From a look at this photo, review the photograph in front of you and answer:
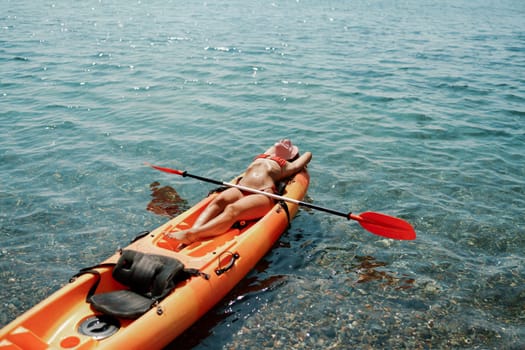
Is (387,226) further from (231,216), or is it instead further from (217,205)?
(217,205)

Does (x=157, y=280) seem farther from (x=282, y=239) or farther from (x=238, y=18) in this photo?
(x=238, y=18)

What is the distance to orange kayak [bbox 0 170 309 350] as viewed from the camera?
444cm

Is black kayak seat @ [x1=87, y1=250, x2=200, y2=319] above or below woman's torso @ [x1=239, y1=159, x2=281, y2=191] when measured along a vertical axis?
below

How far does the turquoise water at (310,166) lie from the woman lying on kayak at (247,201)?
0.69 meters

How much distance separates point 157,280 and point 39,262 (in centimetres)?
232

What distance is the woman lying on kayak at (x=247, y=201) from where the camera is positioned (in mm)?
6179

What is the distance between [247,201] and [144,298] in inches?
85.5

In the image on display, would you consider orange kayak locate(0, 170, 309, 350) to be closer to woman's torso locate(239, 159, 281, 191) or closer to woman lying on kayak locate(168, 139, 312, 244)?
woman lying on kayak locate(168, 139, 312, 244)

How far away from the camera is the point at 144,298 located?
195 inches

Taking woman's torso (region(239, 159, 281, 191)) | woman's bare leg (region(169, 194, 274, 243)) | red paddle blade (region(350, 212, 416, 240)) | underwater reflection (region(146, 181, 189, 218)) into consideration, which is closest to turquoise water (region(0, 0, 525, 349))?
underwater reflection (region(146, 181, 189, 218))

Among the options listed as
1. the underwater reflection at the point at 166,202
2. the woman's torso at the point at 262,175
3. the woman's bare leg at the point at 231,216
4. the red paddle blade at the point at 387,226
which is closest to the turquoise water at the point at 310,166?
the underwater reflection at the point at 166,202

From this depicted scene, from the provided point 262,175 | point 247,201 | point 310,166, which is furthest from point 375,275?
point 310,166

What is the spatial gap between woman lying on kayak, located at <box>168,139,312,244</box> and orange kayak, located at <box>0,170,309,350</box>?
17cm

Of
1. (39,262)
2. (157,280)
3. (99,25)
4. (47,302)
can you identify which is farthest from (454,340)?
(99,25)
